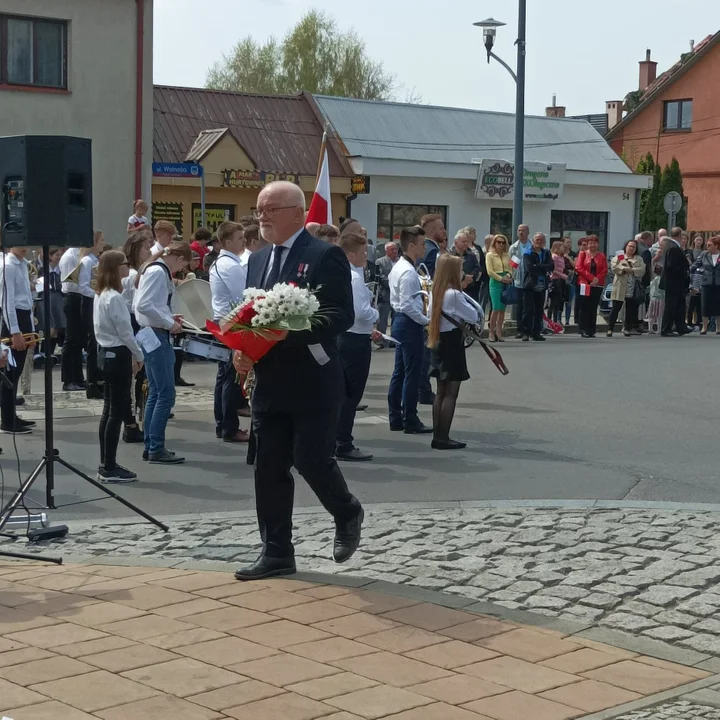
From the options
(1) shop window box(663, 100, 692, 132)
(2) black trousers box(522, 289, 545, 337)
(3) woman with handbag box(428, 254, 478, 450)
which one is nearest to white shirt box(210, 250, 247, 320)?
(3) woman with handbag box(428, 254, 478, 450)

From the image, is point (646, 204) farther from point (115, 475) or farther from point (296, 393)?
point (296, 393)

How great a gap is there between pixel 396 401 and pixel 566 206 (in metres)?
32.1

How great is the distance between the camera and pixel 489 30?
27.6 metres

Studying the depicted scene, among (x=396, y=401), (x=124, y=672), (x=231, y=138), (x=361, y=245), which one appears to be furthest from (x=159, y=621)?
(x=231, y=138)

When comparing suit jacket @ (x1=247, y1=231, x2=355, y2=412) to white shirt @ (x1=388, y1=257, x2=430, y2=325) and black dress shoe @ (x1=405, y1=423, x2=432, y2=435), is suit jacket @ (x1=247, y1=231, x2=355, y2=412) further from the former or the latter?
black dress shoe @ (x1=405, y1=423, x2=432, y2=435)

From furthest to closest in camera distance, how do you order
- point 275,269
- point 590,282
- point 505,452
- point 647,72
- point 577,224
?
point 647,72, point 577,224, point 590,282, point 505,452, point 275,269

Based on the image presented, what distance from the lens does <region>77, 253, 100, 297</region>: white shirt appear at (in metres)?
15.8

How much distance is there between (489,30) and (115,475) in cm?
2002

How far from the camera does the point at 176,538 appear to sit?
25.0 feet

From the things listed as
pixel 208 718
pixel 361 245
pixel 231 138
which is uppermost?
pixel 231 138

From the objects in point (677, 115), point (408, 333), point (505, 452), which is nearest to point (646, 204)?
point (677, 115)

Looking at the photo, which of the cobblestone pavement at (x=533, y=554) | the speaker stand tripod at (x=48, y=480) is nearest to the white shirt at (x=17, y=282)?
→ the speaker stand tripod at (x=48, y=480)

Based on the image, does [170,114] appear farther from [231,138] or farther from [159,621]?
[159,621]

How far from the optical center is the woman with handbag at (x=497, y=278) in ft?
74.2
